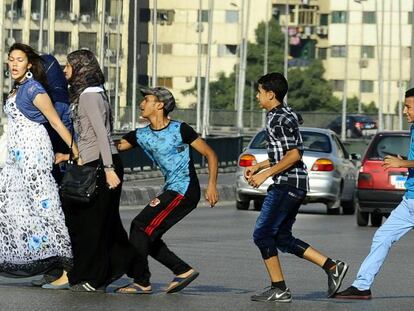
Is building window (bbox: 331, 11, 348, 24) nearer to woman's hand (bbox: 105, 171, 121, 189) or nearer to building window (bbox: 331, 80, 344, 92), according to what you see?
building window (bbox: 331, 80, 344, 92)

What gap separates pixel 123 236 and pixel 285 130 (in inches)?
53.3

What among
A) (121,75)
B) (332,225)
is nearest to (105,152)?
(332,225)

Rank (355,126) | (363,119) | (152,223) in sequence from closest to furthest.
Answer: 1. (152,223)
2. (355,126)
3. (363,119)

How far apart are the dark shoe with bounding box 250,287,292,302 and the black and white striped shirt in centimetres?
72

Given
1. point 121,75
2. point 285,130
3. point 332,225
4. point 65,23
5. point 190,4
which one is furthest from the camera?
point 190,4

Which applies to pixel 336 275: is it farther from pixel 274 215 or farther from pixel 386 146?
pixel 386 146

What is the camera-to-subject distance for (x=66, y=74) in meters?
12.5

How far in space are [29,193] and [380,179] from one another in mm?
12840

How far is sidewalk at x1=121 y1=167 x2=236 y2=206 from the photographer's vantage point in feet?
95.1

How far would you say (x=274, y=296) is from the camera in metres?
12.4

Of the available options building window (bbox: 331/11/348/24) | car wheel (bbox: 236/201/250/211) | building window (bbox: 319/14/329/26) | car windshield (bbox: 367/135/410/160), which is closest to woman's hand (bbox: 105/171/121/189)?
car windshield (bbox: 367/135/410/160)

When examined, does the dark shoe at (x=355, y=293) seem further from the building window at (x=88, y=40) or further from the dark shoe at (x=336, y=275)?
the building window at (x=88, y=40)

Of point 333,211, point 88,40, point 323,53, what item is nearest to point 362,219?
point 333,211

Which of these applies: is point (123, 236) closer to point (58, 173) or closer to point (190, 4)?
point (58, 173)
